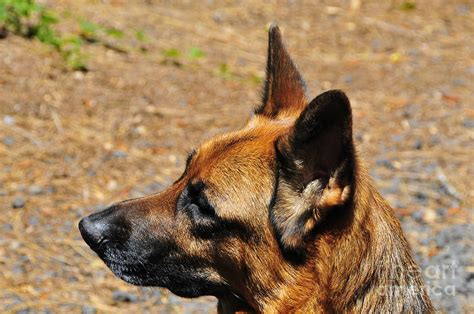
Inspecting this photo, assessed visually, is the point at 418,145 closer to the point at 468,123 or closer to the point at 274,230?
the point at 468,123

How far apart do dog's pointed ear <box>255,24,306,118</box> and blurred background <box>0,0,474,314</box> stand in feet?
1.79

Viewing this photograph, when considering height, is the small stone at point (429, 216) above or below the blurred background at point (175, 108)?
above

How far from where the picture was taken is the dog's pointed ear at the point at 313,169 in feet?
12.8

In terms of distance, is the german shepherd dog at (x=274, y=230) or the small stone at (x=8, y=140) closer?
the german shepherd dog at (x=274, y=230)

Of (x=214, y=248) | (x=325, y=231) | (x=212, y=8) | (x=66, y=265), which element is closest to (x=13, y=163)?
(x=66, y=265)

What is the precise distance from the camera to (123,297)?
653 centimetres

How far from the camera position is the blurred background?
22.4 ft

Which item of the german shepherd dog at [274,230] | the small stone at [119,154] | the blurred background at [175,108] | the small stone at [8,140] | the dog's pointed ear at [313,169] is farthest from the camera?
the small stone at [119,154]

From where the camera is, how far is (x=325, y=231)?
169 inches

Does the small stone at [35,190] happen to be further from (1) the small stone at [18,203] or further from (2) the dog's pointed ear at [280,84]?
(2) the dog's pointed ear at [280,84]

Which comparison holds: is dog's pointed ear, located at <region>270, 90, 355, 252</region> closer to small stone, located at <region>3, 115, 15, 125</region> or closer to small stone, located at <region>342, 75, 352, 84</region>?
small stone, located at <region>3, 115, 15, 125</region>

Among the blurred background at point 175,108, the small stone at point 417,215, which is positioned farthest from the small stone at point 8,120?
the small stone at point 417,215

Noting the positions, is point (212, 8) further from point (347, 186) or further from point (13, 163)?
point (347, 186)

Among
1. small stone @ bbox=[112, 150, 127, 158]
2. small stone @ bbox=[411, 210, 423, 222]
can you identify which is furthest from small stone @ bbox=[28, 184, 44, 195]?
small stone @ bbox=[411, 210, 423, 222]
